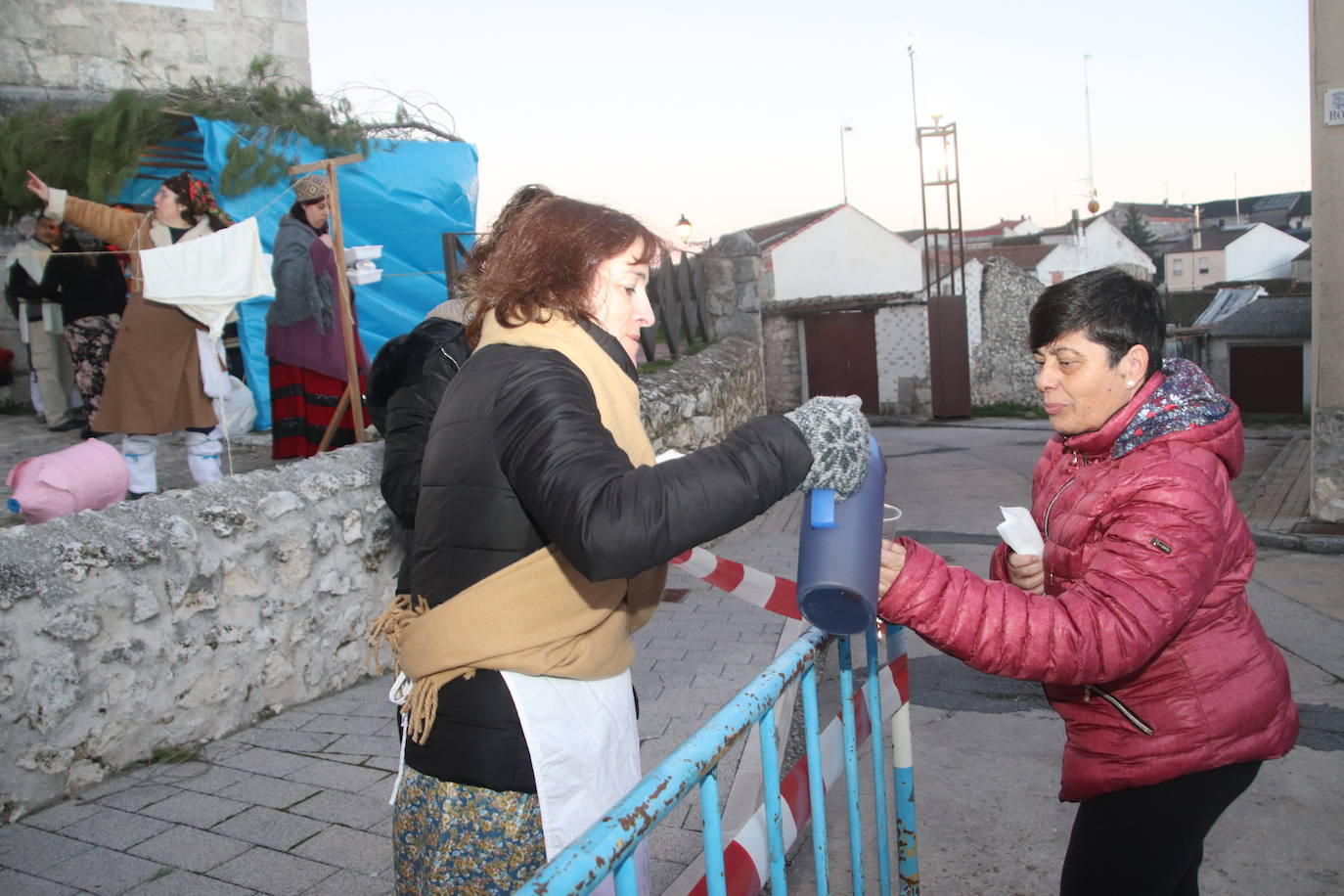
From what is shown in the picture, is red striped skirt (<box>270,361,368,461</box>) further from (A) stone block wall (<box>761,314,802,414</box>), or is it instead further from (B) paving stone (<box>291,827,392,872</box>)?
(A) stone block wall (<box>761,314,802,414</box>)

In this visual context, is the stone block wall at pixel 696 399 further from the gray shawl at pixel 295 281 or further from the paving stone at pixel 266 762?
the paving stone at pixel 266 762

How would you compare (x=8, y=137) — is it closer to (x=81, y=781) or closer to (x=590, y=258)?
(x=81, y=781)

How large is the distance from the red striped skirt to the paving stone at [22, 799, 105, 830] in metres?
3.10

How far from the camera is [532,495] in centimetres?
137

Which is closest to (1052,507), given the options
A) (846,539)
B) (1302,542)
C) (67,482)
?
(846,539)

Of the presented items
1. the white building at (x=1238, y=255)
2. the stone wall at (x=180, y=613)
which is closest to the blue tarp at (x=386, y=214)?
the stone wall at (x=180, y=613)

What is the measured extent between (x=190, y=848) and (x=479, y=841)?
78.3 inches

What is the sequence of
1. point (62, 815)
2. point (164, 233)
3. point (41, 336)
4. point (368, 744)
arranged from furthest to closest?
1. point (41, 336)
2. point (164, 233)
3. point (368, 744)
4. point (62, 815)

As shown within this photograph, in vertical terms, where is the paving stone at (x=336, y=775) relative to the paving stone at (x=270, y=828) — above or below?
below

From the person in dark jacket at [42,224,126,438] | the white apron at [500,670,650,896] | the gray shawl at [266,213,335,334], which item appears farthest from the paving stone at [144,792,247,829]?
the person in dark jacket at [42,224,126,438]

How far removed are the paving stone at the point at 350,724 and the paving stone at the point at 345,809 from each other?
1.73 ft

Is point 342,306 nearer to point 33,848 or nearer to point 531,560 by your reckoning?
point 33,848

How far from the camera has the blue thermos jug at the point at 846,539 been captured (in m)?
1.58

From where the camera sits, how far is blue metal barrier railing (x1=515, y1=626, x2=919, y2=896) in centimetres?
117
